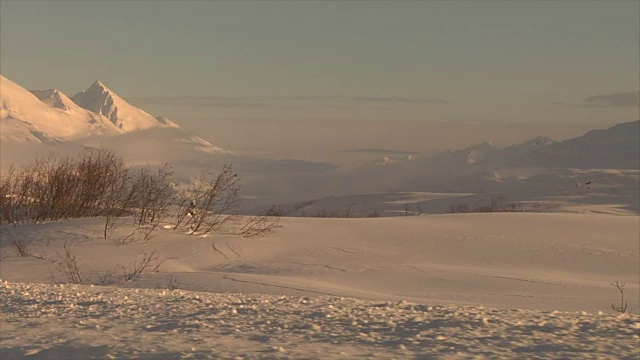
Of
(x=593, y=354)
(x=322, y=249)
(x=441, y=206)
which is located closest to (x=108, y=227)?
(x=322, y=249)

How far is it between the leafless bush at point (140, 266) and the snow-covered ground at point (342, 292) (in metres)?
0.12

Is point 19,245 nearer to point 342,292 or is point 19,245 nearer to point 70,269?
point 70,269

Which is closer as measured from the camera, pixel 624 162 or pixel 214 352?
pixel 214 352

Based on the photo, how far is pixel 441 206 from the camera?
4334cm

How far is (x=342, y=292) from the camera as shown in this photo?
10.1 metres

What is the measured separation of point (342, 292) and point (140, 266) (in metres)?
4.07

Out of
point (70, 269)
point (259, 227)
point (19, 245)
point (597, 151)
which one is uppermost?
point (597, 151)

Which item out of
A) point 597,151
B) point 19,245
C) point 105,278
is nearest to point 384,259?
point 105,278

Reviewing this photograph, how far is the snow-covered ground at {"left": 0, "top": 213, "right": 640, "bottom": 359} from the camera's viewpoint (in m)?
5.10

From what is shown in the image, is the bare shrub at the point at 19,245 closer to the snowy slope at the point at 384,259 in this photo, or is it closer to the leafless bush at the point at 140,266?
the snowy slope at the point at 384,259

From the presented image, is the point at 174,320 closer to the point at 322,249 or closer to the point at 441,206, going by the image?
the point at 322,249

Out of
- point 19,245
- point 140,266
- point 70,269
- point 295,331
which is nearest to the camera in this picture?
point 295,331

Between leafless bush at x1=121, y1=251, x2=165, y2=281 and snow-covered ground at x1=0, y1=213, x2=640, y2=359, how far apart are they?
0.41 ft

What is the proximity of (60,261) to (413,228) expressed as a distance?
7780mm
